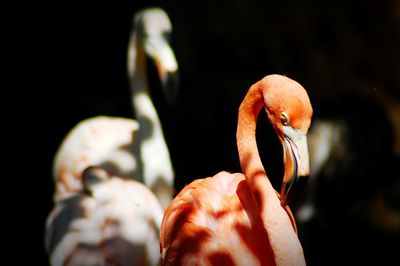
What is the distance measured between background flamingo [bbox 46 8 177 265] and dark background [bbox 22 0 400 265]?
1.22 m

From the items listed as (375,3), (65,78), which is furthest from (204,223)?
(65,78)

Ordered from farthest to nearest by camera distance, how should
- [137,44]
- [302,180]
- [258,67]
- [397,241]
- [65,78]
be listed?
[65,78] < [258,67] < [397,241] < [137,44] < [302,180]

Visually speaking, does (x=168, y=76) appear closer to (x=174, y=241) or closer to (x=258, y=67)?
(x=174, y=241)

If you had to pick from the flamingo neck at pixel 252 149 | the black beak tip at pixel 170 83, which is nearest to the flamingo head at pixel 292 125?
the flamingo neck at pixel 252 149

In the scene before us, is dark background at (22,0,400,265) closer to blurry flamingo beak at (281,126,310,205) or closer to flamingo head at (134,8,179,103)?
flamingo head at (134,8,179,103)

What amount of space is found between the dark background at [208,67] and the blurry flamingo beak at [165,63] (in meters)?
1.37

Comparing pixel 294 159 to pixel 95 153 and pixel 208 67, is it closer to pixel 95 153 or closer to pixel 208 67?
pixel 95 153

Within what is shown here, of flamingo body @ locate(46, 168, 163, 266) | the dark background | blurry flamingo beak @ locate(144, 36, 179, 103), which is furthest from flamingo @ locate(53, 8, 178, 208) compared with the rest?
the dark background

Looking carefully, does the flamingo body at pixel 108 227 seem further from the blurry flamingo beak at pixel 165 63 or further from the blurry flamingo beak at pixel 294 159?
the blurry flamingo beak at pixel 294 159

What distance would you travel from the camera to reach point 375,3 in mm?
4340

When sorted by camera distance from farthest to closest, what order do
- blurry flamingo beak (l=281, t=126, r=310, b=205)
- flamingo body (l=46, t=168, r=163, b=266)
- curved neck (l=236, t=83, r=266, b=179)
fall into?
flamingo body (l=46, t=168, r=163, b=266), curved neck (l=236, t=83, r=266, b=179), blurry flamingo beak (l=281, t=126, r=310, b=205)

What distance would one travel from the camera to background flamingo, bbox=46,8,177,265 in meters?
3.18

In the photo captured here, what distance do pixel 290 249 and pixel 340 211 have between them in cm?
209

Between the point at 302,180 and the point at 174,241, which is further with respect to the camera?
the point at 174,241
